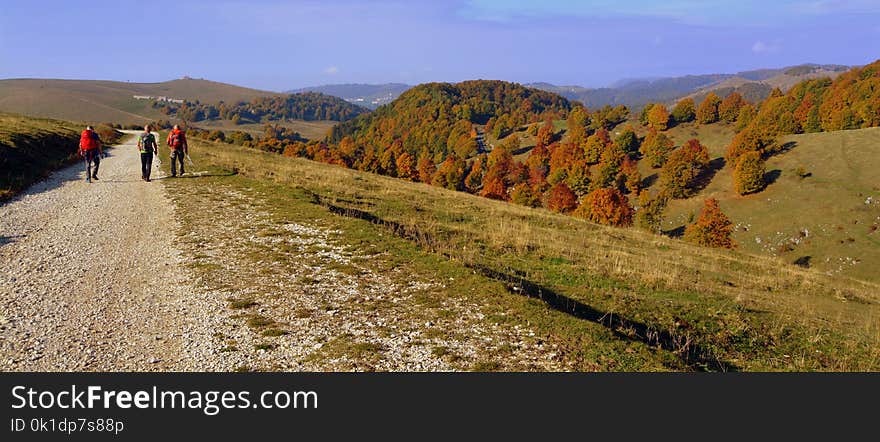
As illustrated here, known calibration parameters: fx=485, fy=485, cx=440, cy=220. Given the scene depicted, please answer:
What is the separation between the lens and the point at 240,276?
10.5 m

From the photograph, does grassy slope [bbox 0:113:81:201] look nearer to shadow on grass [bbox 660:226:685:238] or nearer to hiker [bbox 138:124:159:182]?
hiker [bbox 138:124:159:182]

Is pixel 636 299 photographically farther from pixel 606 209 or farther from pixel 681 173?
pixel 681 173

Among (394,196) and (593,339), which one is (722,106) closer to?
(394,196)

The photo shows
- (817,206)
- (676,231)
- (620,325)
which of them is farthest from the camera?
(676,231)

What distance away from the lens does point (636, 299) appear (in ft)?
37.1

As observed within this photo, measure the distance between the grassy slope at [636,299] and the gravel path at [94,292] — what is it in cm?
506

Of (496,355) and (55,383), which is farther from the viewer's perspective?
(496,355)

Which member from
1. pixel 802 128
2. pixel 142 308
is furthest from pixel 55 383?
pixel 802 128

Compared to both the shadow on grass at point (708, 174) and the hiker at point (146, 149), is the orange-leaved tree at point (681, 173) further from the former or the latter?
the hiker at point (146, 149)

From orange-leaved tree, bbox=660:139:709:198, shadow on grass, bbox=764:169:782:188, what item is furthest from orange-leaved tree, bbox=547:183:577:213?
shadow on grass, bbox=764:169:782:188

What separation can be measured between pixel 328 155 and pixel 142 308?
402ft

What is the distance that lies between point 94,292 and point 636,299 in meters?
11.3

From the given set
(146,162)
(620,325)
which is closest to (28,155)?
(146,162)

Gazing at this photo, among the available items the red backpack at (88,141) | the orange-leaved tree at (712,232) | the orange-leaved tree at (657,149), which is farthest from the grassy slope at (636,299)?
the orange-leaved tree at (657,149)
